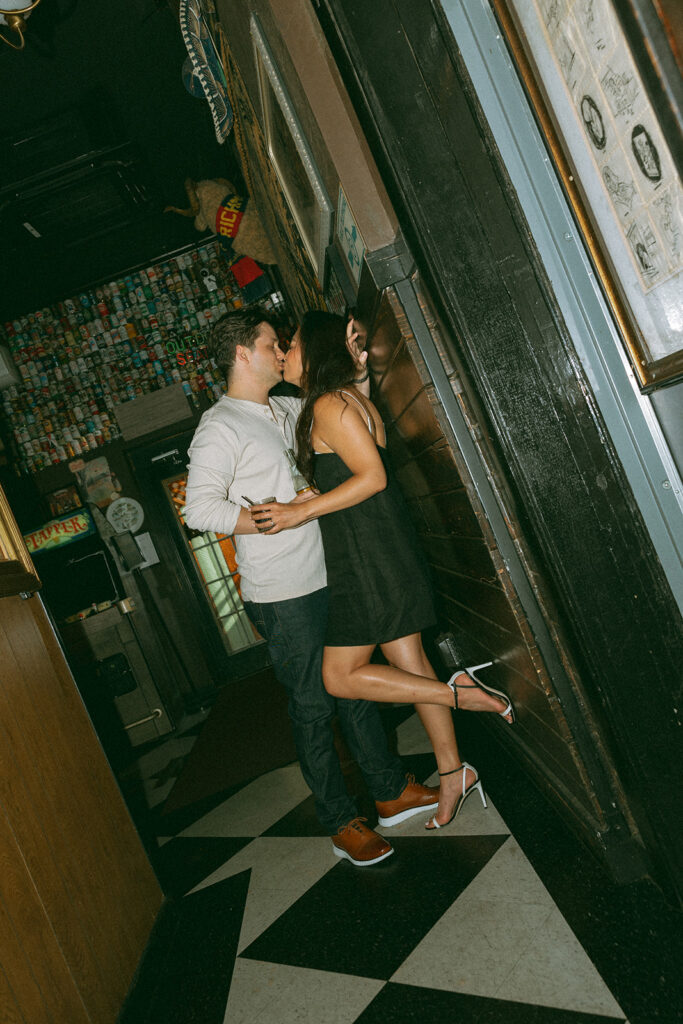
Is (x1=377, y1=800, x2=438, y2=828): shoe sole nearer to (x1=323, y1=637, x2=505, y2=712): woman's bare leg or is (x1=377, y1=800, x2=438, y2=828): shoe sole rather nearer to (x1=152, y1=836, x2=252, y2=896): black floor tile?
(x1=323, y1=637, x2=505, y2=712): woman's bare leg

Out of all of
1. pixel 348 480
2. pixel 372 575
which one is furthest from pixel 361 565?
pixel 348 480

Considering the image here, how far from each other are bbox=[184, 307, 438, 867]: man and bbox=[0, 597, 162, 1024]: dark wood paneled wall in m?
0.55

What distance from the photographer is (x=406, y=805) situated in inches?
78.6

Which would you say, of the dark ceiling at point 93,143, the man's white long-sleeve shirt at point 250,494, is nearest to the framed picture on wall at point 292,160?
the man's white long-sleeve shirt at point 250,494

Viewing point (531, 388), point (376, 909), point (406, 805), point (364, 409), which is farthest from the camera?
point (406, 805)

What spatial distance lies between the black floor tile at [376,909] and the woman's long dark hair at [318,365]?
1.10m

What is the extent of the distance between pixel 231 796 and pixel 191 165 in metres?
4.15

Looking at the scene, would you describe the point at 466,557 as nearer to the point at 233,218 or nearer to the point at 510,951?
the point at 510,951

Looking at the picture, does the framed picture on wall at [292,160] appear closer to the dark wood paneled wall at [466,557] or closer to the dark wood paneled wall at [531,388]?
the dark wood paneled wall at [466,557]

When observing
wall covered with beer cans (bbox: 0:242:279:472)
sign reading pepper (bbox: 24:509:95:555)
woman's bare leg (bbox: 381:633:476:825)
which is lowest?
woman's bare leg (bbox: 381:633:476:825)

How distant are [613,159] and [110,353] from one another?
208 inches

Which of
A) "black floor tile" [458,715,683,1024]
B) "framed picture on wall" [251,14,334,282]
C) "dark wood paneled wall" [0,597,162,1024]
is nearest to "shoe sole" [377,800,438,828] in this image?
"black floor tile" [458,715,683,1024]

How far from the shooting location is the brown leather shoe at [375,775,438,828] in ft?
6.49

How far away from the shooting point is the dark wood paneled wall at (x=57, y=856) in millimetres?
1207
